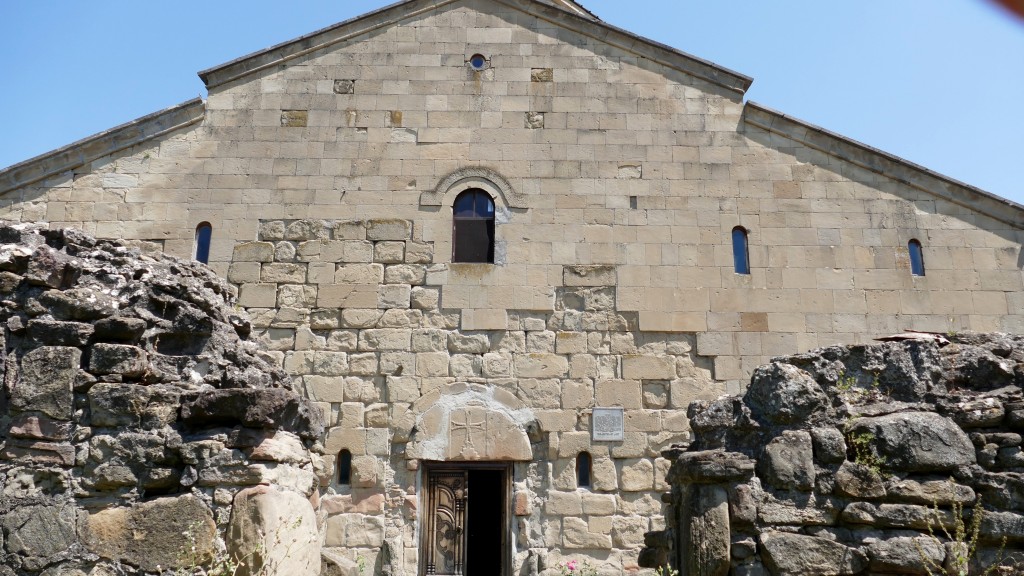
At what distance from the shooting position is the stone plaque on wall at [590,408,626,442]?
8.68 m

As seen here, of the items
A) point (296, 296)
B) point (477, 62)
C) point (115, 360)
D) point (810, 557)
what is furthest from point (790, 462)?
point (477, 62)

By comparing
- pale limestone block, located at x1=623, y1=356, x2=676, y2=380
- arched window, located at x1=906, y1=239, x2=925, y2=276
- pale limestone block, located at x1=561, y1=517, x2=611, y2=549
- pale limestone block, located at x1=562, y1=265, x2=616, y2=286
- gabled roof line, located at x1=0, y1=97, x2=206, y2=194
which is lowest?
pale limestone block, located at x1=561, y1=517, x2=611, y2=549

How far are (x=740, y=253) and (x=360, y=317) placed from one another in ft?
15.0

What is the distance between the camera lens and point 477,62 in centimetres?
1005

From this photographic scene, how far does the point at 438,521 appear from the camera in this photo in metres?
8.62

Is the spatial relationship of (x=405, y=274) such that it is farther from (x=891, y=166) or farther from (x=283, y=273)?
(x=891, y=166)

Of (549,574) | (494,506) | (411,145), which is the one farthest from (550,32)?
(549,574)

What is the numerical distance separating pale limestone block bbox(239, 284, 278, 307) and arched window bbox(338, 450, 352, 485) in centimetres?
195

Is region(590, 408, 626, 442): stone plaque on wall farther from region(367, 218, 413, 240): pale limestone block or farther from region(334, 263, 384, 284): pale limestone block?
region(367, 218, 413, 240): pale limestone block

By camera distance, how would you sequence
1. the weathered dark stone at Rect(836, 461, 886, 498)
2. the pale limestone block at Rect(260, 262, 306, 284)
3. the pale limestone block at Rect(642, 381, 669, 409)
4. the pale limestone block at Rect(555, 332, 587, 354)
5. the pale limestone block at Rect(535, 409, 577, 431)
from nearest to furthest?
the weathered dark stone at Rect(836, 461, 886, 498)
the pale limestone block at Rect(535, 409, 577, 431)
the pale limestone block at Rect(642, 381, 669, 409)
the pale limestone block at Rect(555, 332, 587, 354)
the pale limestone block at Rect(260, 262, 306, 284)

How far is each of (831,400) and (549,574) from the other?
4.21 metres

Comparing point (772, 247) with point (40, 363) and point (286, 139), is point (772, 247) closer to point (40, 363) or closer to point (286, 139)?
point (286, 139)

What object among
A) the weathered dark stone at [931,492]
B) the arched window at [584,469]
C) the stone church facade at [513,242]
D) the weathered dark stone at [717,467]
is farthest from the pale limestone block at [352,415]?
the weathered dark stone at [931,492]

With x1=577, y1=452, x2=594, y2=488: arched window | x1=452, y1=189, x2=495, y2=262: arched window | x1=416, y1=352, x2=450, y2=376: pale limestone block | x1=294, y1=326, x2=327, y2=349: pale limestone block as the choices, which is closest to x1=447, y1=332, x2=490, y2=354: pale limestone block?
x1=416, y1=352, x2=450, y2=376: pale limestone block
